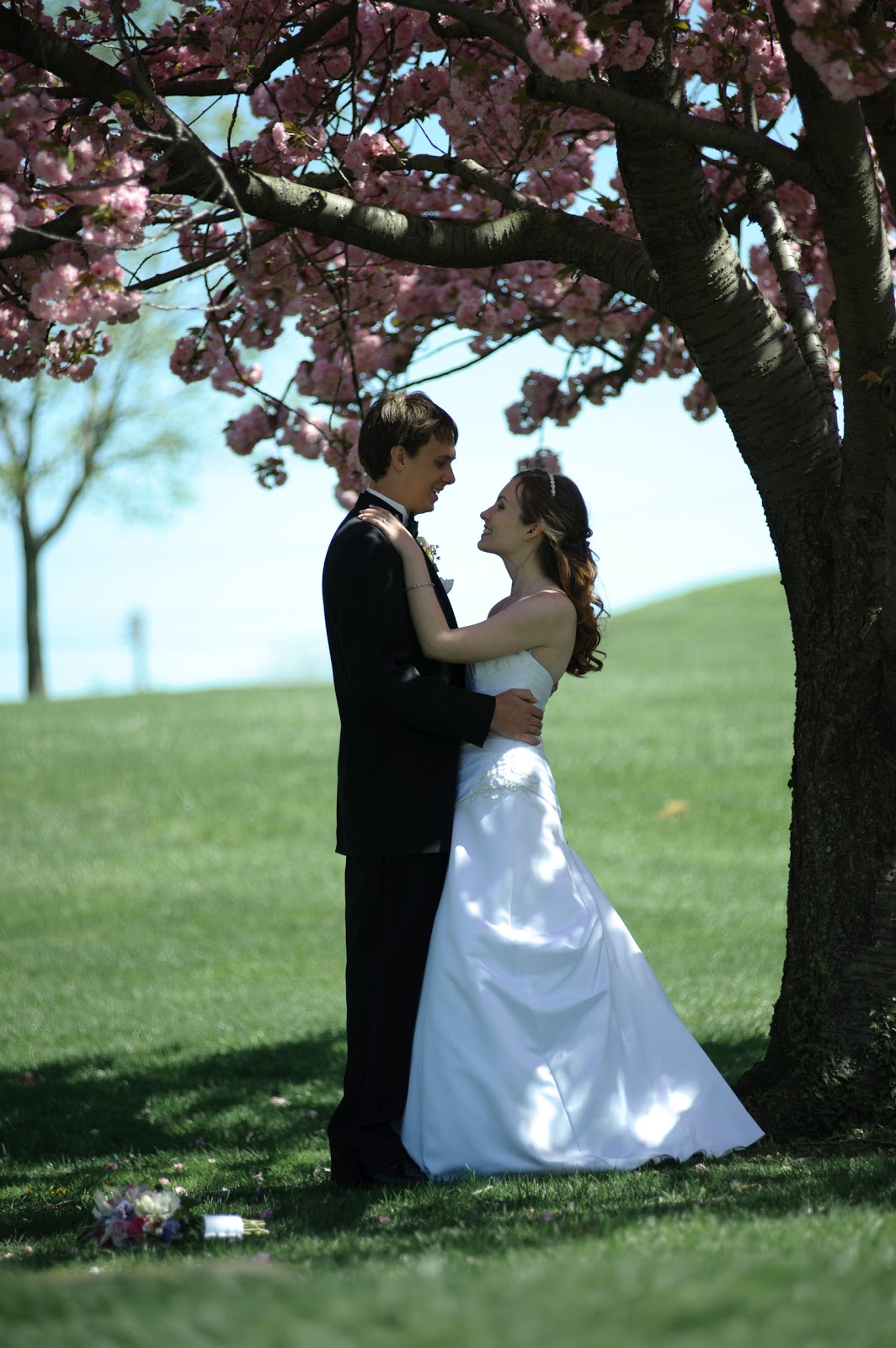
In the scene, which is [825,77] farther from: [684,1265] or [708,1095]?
[708,1095]

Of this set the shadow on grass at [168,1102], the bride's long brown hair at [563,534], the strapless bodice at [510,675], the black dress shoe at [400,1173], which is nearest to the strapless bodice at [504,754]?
the strapless bodice at [510,675]

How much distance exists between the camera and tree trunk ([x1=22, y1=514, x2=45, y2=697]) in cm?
2497

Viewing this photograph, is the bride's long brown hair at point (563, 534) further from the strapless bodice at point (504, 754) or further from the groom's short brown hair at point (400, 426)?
the groom's short brown hair at point (400, 426)

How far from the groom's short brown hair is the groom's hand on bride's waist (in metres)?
0.91

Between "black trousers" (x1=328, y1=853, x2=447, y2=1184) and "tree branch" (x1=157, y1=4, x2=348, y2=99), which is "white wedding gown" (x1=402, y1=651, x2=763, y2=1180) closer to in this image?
"black trousers" (x1=328, y1=853, x2=447, y2=1184)

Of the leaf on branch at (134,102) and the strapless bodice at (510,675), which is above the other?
the leaf on branch at (134,102)

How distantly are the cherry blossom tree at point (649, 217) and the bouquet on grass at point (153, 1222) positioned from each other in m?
2.01

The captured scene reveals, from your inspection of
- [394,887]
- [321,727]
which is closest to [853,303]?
[394,887]

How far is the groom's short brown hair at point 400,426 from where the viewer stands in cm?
461

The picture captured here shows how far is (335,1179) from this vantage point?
4465 millimetres

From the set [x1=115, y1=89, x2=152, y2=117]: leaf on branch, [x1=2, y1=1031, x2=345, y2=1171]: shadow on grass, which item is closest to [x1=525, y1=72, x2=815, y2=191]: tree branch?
[x1=115, y1=89, x2=152, y2=117]: leaf on branch

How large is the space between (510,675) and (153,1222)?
6.87ft

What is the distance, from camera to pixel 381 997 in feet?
14.4

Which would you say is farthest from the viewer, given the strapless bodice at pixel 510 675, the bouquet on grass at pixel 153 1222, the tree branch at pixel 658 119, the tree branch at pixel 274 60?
the tree branch at pixel 274 60
